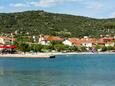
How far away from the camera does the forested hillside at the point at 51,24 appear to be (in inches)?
6644

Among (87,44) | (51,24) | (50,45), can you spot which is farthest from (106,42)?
(50,45)

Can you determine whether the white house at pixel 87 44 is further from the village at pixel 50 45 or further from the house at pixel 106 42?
the house at pixel 106 42

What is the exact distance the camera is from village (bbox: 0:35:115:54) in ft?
362

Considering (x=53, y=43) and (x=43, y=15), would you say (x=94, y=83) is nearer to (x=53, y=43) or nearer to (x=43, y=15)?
(x=53, y=43)

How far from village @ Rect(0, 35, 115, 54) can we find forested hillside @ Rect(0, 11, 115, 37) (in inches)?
745

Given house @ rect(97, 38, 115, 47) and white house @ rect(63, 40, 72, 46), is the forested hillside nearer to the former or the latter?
white house @ rect(63, 40, 72, 46)

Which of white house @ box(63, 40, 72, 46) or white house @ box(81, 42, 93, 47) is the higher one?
white house @ box(63, 40, 72, 46)

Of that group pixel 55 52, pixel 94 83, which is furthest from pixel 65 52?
pixel 94 83

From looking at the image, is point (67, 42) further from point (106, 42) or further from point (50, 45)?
point (50, 45)

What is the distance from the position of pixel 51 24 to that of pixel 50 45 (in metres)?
50.5

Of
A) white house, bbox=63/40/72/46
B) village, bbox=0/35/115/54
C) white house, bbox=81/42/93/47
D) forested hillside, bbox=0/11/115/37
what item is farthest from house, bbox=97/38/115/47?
forested hillside, bbox=0/11/115/37

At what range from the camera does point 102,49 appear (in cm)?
13738

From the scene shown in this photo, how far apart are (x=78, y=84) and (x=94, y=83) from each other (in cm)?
136

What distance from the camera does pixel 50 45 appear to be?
127500 millimetres
